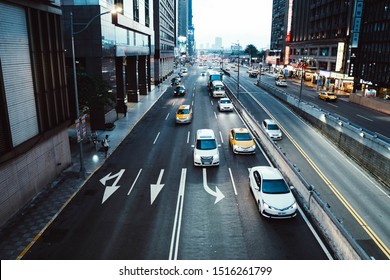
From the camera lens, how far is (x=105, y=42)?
3319 cm

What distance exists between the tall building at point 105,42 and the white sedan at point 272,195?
15.9 metres

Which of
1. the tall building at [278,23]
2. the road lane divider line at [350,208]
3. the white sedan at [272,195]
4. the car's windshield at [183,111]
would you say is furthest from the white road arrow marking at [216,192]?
the tall building at [278,23]

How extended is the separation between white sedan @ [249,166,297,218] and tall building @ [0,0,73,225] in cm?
1270

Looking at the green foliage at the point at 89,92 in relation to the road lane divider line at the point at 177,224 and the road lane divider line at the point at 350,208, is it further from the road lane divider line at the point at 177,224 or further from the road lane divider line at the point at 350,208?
the road lane divider line at the point at 350,208

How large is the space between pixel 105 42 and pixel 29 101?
17.9m

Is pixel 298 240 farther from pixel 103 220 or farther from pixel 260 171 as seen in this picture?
pixel 103 220

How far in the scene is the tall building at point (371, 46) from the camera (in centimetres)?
5391

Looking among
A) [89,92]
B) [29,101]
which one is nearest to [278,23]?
[89,92]

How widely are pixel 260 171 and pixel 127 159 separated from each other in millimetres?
11442

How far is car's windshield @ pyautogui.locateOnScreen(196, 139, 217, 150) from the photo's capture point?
2338 centimetres

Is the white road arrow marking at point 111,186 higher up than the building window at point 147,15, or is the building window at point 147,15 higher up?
the building window at point 147,15

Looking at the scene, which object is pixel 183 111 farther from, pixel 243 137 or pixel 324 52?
pixel 324 52

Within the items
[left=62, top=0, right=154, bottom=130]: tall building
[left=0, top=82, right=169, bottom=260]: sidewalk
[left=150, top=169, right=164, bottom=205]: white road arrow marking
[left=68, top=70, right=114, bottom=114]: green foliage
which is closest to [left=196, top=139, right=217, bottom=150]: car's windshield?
[left=150, top=169, right=164, bottom=205]: white road arrow marking

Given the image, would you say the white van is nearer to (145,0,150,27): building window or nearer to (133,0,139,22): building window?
(145,0,150,27): building window
